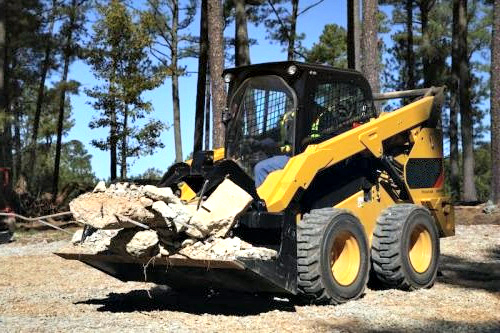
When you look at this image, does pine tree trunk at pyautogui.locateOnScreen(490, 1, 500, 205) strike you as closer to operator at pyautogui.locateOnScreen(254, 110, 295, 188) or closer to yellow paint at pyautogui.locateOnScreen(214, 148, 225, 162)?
yellow paint at pyautogui.locateOnScreen(214, 148, 225, 162)

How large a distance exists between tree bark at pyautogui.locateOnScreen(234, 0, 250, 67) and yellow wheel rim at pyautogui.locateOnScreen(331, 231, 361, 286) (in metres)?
10.7

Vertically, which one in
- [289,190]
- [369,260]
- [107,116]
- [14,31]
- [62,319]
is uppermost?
[14,31]

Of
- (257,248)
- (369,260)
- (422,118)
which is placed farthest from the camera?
(422,118)

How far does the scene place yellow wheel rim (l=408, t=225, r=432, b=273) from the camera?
7922 millimetres

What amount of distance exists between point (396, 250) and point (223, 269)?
8.34 ft

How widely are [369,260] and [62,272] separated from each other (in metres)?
5.20

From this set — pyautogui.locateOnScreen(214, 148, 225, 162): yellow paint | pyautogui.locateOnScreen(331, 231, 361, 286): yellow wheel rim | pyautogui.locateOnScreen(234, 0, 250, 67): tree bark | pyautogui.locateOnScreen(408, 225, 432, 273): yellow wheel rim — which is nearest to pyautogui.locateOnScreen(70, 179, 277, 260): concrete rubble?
pyautogui.locateOnScreen(331, 231, 361, 286): yellow wheel rim

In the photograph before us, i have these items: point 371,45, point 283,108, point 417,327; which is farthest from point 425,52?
point 417,327

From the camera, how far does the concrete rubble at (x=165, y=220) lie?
5.77 metres

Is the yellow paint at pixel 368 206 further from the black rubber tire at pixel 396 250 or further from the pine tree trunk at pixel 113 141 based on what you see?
the pine tree trunk at pixel 113 141

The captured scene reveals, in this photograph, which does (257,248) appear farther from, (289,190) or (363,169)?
(363,169)

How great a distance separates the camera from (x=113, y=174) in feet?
84.1

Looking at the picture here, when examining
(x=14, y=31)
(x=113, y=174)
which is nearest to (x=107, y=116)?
(x=113, y=174)

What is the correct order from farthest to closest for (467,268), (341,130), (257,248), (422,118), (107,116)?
(107,116), (467,268), (422,118), (341,130), (257,248)
